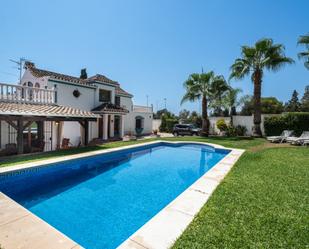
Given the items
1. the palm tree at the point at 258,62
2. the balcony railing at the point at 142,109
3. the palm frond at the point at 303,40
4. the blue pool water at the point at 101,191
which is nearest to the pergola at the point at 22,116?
the blue pool water at the point at 101,191

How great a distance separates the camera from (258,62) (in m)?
19.5

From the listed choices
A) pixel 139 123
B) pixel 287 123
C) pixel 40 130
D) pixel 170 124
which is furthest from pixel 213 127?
pixel 40 130

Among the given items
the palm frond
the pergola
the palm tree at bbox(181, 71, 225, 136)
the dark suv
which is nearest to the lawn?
the pergola

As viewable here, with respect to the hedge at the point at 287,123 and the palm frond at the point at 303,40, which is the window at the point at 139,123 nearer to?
the hedge at the point at 287,123

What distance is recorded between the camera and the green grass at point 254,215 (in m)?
3.31

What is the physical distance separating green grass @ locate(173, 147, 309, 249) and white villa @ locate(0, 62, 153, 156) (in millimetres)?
10234

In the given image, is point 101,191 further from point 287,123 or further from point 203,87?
point 287,123

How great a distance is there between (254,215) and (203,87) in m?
19.8

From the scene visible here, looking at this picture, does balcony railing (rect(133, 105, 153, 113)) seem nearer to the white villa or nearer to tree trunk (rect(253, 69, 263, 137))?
the white villa

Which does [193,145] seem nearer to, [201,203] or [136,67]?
[201,203]

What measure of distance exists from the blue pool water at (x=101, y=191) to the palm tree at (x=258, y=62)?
11.9 meters

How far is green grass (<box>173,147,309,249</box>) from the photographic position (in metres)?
3.31

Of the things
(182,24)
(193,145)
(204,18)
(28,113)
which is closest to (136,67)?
(182,24)

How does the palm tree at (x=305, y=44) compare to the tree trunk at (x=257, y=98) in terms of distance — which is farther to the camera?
the tree trunk at (x=257, y=98)
